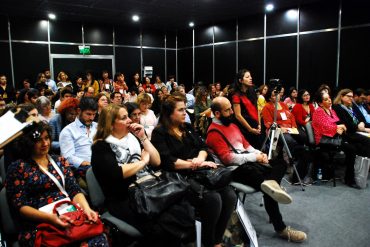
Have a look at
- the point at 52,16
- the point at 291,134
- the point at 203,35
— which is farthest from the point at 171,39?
the point at 291,134

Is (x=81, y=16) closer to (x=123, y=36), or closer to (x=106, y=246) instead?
(x=123, y=36)

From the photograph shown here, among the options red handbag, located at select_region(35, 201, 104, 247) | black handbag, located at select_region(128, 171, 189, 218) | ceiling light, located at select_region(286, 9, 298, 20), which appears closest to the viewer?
red handbag, located at select_region(35, 201, 104, 247)

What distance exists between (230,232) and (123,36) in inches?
377

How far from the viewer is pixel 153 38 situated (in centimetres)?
1166

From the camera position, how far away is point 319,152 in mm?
4512

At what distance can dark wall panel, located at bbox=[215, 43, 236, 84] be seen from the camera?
10.2 metres

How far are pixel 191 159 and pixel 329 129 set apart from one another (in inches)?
101

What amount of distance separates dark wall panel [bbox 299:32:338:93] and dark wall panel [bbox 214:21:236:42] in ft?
8.07

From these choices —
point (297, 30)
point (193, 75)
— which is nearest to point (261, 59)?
point (297, 30)

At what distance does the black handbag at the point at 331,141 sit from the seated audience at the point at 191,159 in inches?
89.3

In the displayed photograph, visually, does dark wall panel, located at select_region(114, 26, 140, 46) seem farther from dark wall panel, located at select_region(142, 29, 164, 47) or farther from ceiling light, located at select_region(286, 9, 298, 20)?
ceiling light, located at select_region(286, 9, 298, 20)

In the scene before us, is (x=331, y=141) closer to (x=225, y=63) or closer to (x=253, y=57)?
(x=253, y=57)

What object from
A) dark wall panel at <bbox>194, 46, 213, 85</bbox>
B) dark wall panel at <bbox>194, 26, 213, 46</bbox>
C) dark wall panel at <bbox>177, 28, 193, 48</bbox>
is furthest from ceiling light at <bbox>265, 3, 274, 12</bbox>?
dark wall panel at <bbox>177, 28, 193, 48</bbox>

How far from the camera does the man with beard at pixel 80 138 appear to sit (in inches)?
119
